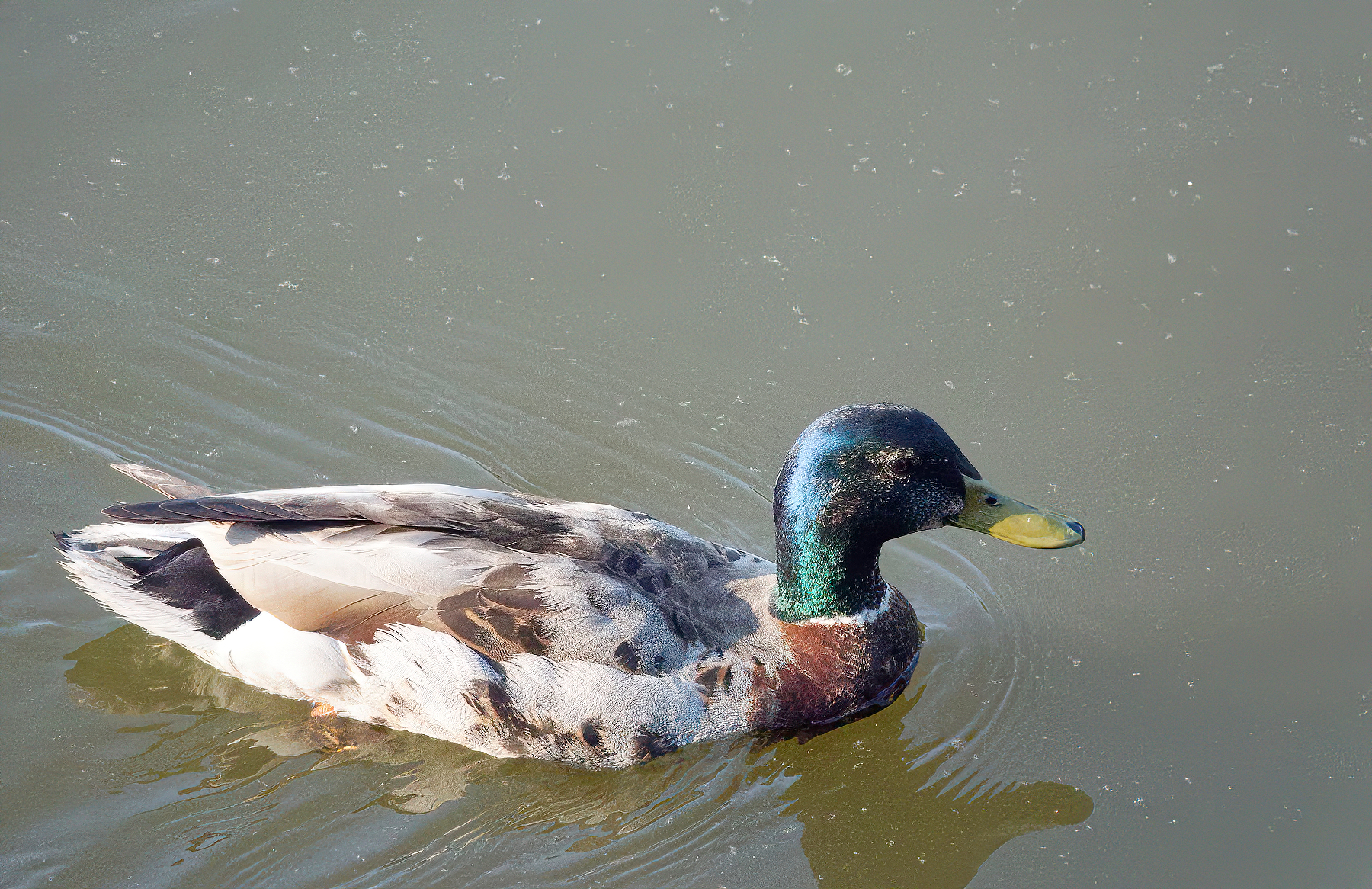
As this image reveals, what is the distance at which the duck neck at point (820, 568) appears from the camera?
4781 millimetres

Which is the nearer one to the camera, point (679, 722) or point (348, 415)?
point (679, 722)

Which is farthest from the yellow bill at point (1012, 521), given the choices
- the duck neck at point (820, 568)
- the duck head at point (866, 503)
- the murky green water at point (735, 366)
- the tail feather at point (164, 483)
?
the tail feather at point (164, 483)

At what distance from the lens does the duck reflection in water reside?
4.48 m

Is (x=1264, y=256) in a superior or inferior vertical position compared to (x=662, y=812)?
superior

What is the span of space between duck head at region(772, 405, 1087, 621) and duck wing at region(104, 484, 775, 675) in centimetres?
→ 30

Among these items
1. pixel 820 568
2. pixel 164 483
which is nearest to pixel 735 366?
pixel 820 568

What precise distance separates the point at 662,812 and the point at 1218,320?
155 inches

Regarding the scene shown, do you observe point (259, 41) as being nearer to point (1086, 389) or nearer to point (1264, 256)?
point (1086, 389)

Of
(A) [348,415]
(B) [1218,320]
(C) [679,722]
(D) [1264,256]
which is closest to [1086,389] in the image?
(B) [1218,320]

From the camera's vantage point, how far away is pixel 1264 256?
267 inches

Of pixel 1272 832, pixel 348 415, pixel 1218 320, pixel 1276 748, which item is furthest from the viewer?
pixel 1218 320

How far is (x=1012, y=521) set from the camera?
4.70 metres

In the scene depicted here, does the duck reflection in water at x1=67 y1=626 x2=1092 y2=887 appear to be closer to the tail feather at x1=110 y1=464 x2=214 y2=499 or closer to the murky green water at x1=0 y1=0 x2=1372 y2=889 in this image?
the murky green water at x1=0 y1=0 x2=1372 y2=889

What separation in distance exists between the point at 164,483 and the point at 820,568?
8.48ft
